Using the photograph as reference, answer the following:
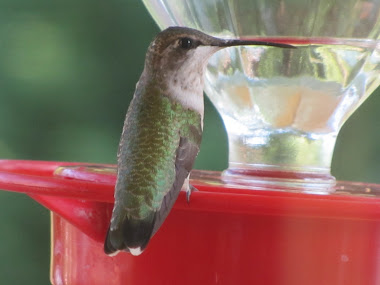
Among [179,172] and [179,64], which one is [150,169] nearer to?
[179,172]

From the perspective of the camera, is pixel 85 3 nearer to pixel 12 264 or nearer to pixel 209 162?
pixel 209 162

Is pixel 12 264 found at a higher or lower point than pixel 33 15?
lower

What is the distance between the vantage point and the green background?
247 cm

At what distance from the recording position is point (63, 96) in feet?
8.20

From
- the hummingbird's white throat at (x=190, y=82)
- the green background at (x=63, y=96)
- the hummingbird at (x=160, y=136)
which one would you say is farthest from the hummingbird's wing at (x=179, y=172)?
the green background at (x=63, y=96)

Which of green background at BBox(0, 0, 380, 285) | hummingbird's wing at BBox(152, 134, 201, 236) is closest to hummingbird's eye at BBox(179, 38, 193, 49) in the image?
hummingbird's wing at BBox(152, 134, 201, 236)

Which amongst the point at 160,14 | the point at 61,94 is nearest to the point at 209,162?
the point at 61,94

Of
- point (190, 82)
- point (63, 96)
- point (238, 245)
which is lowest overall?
point (63, 96)

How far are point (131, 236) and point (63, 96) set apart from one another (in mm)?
1437

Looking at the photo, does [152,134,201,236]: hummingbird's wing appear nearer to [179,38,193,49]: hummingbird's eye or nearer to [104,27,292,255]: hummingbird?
[104,27,292,255]: hummingbird

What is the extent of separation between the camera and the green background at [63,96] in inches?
97.1

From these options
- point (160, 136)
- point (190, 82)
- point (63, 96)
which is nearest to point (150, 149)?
point (160, 136)

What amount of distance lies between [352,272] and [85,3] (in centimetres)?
173

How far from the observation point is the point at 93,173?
145cm
